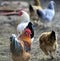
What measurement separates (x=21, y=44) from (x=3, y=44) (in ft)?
7.34

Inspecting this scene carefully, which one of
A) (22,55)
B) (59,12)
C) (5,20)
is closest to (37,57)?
(22,55)

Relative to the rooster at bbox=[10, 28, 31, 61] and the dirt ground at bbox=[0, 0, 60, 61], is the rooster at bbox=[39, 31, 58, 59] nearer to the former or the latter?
the dirt ground at bbox=[0, 0, 60, 61]

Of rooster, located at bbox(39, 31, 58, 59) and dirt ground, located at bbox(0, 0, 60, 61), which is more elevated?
rooster, located at bbox(39, 31, 58, 59)

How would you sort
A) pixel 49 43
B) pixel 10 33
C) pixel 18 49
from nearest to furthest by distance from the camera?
pixel 18 49, pixel 49 43, pixel 10 33

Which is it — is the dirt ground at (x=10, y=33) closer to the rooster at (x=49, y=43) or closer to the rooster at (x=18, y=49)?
the rooster at (x=49, y=43)

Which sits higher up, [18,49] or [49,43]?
[18,49]

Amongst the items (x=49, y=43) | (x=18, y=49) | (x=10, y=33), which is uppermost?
(x=18, y=49)

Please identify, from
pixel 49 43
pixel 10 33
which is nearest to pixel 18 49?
pixel 49 43

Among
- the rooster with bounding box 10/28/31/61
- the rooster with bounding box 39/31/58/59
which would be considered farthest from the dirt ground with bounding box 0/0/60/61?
the rooster with bounding box 10/28/31/61

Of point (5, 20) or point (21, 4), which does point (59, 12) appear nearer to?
point (21, 4)

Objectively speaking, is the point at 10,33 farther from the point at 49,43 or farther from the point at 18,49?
the point at 18,49

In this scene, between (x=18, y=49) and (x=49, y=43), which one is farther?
(x=49, y=43)

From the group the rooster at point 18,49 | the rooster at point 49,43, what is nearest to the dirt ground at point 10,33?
the rooster at point 49,43

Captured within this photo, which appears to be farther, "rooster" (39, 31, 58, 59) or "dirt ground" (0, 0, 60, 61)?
"dirt ground" (0, 0, 60, 61)
